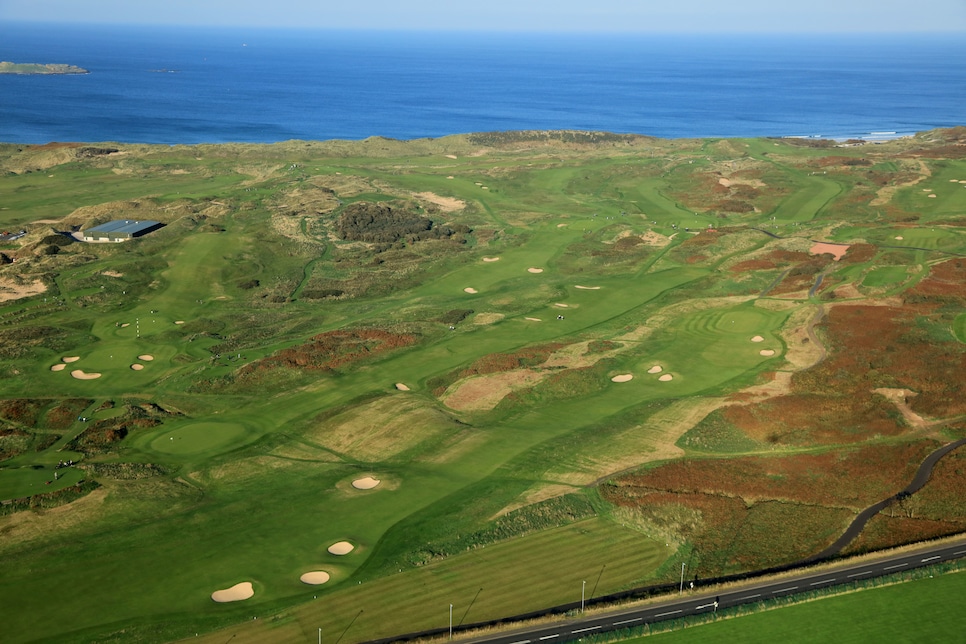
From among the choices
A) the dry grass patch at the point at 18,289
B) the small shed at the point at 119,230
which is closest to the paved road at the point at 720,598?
the dry grass patch at the point at 18,289

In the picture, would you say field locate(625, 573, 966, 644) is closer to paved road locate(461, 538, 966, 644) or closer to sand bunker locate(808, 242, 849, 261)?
paved road locate(461, 538, 966, 644)

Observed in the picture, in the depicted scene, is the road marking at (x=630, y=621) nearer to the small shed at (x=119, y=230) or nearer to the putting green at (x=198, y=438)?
the putting green at (x=198, y=438)

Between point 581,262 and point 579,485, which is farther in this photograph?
point 581,262

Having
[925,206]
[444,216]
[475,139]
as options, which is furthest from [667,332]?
[475,139]

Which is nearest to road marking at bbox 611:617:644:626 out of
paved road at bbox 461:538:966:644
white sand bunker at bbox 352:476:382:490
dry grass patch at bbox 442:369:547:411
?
paved road at bbox 461:538:966:644

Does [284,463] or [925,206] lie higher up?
[925,206]

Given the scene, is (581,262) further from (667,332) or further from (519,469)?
(519,469)
